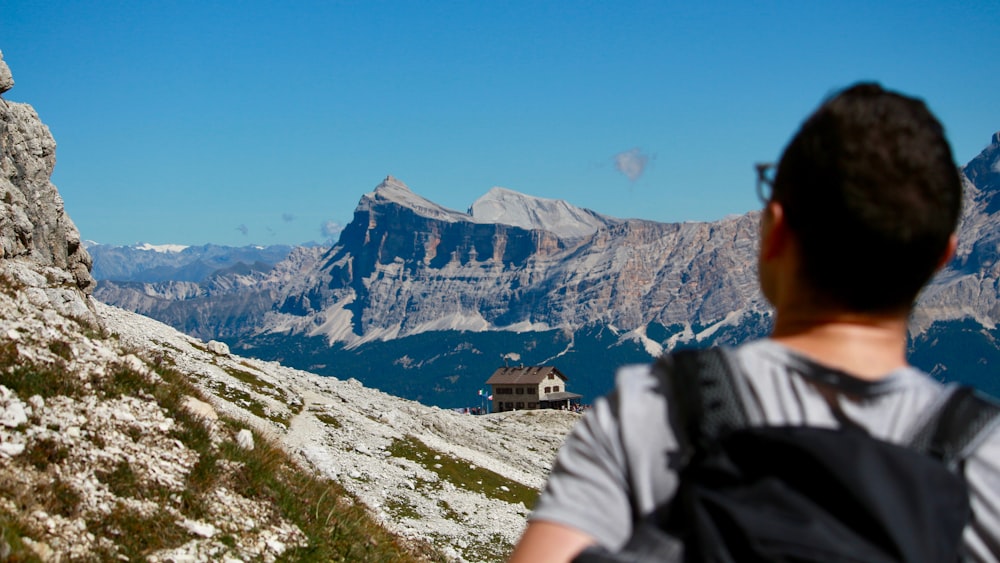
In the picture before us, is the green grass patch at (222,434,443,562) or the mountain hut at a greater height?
the green grass patch at (222,434,443,562)

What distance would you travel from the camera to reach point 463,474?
57719mm

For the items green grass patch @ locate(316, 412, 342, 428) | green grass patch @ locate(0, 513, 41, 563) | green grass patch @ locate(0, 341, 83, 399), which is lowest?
green grass patch @ locate(316, 412, 342, 428)

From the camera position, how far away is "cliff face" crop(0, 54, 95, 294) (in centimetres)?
3466

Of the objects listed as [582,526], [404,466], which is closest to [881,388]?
[582,526]

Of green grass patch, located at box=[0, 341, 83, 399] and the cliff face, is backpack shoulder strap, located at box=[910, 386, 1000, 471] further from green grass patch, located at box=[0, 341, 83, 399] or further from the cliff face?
the cliff face

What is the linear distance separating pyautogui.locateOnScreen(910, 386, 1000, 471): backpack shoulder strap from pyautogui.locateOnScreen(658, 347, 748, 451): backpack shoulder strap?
618 millimetres

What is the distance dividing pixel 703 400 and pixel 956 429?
0.85 meters

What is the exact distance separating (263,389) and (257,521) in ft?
159

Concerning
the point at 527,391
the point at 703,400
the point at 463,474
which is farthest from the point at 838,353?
the point at 527,391

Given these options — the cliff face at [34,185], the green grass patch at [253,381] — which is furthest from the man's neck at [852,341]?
the green grass patch at [253,381]

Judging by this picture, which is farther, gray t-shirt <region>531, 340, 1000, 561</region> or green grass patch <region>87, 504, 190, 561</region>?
green grass patch <region>87, 504, 190, 561</region>

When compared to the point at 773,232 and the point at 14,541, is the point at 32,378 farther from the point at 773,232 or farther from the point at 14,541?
the point at 773,232

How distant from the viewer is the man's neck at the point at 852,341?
9.72 ft

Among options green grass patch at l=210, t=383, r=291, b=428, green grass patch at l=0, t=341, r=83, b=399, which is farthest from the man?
green grass patch at l=210, t=383, r=291, b=428
